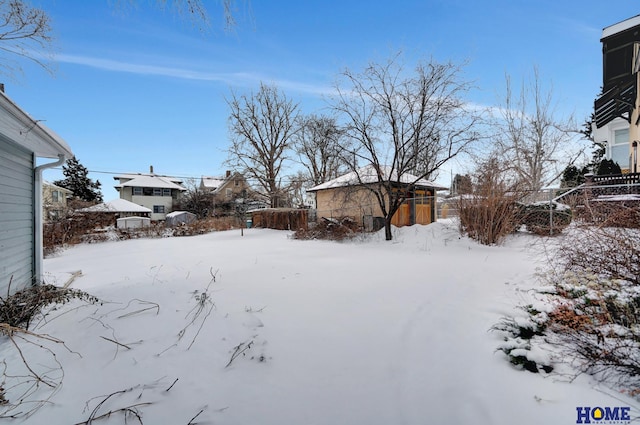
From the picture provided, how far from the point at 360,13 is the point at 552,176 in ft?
52.6


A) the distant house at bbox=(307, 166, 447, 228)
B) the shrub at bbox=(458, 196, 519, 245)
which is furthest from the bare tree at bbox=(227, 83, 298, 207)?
the shrub at bbox=(458, 196, 519, 245)

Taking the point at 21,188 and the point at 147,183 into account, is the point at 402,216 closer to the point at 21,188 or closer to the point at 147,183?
the point at 21,188

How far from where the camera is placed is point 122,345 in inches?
101

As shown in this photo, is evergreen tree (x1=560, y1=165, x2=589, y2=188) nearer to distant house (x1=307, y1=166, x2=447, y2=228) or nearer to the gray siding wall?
distant house (x1=307, y1=166, x2=447, y2=228)

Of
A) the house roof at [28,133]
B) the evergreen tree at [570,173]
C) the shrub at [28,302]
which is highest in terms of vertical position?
the evergreen tree at [570,173]

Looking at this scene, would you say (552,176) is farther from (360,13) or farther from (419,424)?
(419,424)

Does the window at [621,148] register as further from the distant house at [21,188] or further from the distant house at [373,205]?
the distant house at [21,188]

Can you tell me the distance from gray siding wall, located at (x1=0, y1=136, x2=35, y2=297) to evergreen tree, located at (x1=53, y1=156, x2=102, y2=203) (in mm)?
29662

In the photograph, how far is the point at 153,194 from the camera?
32562 millimetres

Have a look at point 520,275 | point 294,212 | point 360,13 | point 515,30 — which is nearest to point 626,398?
point 520,275
